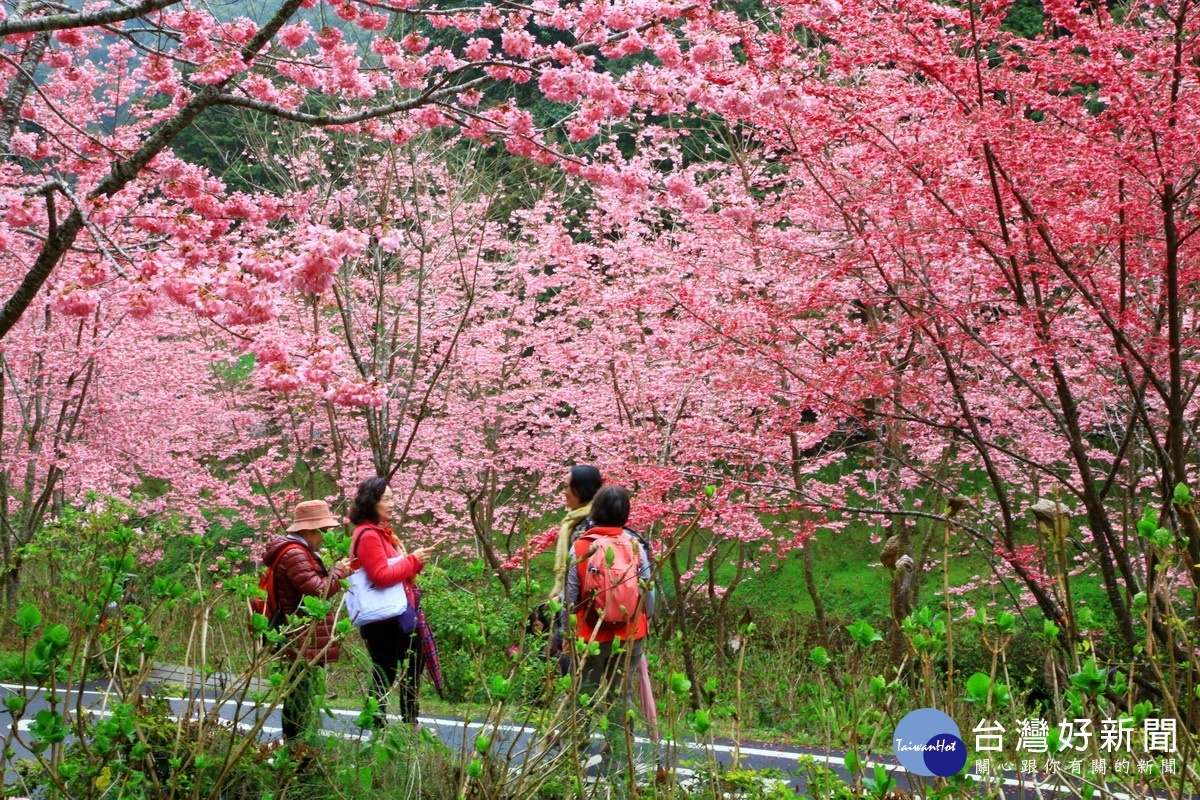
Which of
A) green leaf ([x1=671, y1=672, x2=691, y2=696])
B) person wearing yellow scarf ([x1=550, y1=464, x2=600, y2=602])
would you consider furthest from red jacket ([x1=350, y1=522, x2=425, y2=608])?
green leaf ([x1=671, y1=672, x2=691, y2=696])

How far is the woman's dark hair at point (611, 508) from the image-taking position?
3.68 metres

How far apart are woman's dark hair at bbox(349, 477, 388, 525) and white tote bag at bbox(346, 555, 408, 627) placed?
0.74 feet

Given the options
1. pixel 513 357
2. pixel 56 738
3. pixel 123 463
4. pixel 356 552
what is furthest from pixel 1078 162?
pixel 123 463

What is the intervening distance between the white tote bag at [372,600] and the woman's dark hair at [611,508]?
3.24 feet

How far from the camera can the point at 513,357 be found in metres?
Result: 11.9

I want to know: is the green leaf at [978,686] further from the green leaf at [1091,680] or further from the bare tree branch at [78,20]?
the bare tree branch at [78,20]

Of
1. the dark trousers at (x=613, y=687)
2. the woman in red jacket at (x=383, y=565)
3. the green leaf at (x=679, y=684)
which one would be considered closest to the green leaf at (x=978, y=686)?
the green leaf at (x=679, y=684)

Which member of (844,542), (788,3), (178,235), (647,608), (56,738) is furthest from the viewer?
(844,542)

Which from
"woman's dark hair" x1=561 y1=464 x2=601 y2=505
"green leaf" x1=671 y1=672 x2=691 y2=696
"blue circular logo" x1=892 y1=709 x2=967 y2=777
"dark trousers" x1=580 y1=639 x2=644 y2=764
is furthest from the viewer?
"woman's dark hair" x1=561 y1=464 x2=601 y2=505

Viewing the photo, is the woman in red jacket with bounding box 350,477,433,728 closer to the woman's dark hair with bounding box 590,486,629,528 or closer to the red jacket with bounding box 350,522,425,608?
the red jacket with bounding box 350,522,425,608

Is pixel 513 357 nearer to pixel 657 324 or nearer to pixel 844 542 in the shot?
pixel 657 324

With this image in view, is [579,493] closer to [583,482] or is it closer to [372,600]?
[583,482]

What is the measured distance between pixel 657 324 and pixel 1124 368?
520 cm

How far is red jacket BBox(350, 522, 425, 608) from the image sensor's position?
4.06 metres
